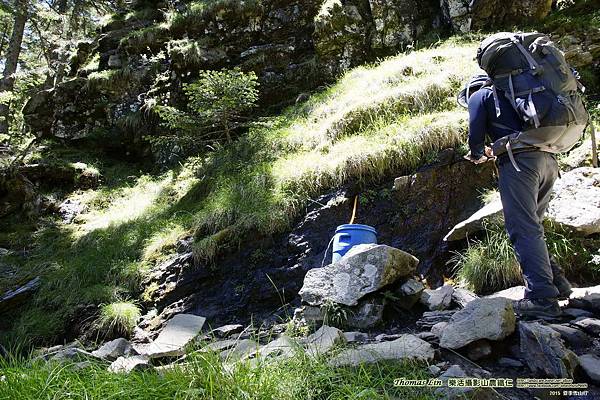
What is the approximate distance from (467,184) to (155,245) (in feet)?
15.2

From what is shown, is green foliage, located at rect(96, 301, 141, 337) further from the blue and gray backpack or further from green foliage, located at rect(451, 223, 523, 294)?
the blue and gray backpack

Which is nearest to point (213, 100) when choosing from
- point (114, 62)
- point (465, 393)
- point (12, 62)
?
point (114, 62)

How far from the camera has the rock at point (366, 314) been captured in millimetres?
3525

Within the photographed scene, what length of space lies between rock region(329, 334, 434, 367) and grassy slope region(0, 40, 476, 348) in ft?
9.85

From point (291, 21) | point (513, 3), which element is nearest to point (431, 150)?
point (513, 3)

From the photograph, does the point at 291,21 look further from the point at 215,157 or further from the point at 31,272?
the point at 31,272

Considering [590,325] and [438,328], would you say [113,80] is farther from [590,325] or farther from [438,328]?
[590,325]

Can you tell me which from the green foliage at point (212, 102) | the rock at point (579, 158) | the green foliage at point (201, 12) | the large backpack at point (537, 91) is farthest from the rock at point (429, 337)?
the green foliage at point (201, 12)

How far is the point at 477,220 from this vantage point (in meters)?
4.14

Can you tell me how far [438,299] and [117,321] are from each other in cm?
395

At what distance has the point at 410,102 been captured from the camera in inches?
247

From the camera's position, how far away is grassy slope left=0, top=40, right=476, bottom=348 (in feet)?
18.0

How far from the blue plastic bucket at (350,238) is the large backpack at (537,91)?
5.05 feet

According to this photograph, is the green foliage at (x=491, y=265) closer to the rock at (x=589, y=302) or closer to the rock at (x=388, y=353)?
the rock at (x=589, y=302)
